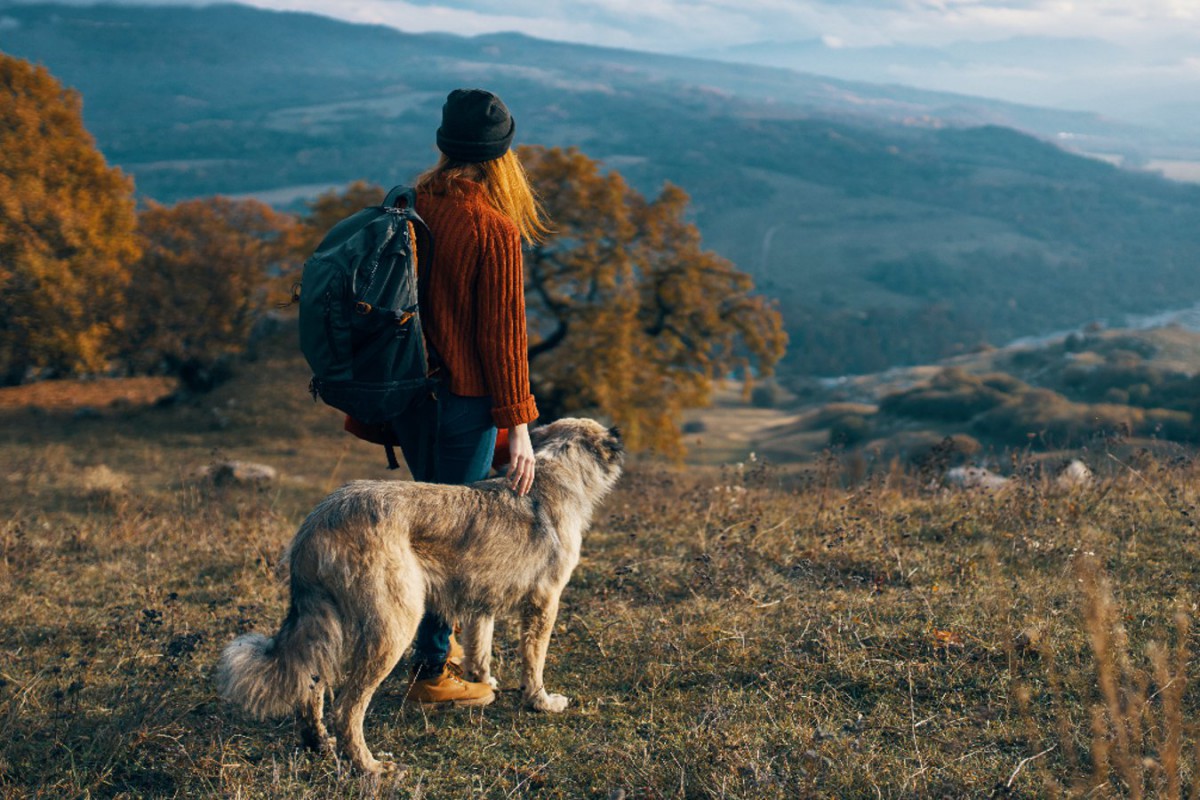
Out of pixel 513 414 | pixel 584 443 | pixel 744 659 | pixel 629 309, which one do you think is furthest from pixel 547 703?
pixel 629 309

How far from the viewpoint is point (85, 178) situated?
26031 mm

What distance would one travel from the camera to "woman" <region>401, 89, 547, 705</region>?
11.0 ft

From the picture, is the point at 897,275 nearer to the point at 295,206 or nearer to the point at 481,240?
the point at 295,206

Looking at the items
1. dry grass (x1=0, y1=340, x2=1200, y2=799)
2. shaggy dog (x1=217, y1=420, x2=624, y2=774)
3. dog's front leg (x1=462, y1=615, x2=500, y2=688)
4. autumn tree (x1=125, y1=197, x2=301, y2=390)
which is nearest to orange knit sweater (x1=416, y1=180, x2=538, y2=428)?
shaggy dog (x1=217, y1=420, x2=624, y2=774)

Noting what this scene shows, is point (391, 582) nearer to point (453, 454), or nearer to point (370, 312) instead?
point (453, 454)

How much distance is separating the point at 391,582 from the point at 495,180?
1763 millimetres

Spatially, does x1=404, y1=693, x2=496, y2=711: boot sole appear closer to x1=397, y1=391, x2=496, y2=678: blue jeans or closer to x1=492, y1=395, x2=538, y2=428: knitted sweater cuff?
x1=397, y1=391, x2=496, y2=678: blue jeans

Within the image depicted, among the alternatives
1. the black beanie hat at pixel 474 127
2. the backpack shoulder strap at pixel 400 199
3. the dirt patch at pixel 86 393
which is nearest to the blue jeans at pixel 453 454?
the backpack shoulder strap at pixel 400 199

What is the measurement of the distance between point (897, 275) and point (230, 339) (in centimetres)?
14714

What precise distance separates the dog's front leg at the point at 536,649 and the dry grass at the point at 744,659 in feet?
0.35

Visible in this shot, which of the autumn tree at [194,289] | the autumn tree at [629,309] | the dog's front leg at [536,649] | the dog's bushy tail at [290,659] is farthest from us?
the autumn tree at [194,289]

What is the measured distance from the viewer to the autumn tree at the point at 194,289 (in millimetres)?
26938

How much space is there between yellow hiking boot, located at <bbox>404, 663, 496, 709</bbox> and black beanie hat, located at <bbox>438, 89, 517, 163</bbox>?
2.50 meters

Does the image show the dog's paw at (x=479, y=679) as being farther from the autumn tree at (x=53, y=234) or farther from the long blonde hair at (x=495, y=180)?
the autumn tree at (x=53, y=234)
